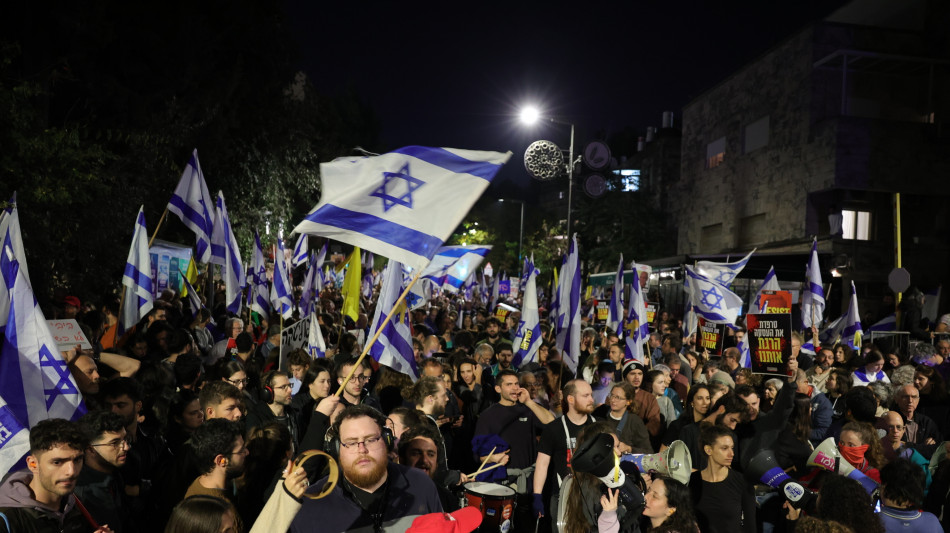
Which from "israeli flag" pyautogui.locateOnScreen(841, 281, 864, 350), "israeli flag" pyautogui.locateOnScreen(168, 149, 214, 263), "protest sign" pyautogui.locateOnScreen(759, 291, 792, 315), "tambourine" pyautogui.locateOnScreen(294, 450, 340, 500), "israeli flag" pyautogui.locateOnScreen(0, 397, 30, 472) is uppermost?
"israeli flag" pyautogui.locateOnScreen(168, 149, 214, 263)

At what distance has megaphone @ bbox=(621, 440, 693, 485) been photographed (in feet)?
17.1

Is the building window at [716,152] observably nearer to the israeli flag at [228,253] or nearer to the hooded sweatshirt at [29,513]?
the israeli flag at [228,253]

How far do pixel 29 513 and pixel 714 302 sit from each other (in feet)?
39.1

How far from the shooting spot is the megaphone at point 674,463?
523cm

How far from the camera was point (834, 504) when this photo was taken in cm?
472

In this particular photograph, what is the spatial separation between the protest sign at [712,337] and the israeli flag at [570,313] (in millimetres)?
3504

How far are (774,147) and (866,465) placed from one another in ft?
100

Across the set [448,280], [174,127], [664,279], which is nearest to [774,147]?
[664,279]

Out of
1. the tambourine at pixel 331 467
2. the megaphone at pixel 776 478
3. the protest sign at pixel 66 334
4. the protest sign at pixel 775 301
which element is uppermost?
the protest sign at pixel 775 301

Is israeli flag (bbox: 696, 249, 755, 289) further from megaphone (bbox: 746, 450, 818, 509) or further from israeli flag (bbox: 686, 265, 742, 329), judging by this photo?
megaphone (bbox: 746, 450, 818, 509)

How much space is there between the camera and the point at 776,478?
18.7 feet

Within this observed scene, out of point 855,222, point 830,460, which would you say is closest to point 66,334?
point 830,460

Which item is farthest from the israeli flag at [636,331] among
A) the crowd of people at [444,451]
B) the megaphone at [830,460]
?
the megaphone at [830,460]

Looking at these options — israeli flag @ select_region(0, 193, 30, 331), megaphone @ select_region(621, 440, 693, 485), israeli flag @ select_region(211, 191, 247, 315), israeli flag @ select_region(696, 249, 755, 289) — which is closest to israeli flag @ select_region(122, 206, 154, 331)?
israeli flag @ select_region(211, 191, 247, 315)
